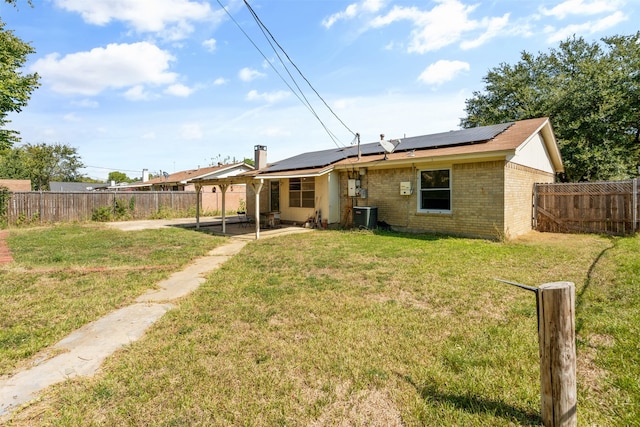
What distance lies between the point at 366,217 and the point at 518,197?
4.98m

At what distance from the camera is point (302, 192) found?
14414 millimetres

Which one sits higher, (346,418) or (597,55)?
(597,55)

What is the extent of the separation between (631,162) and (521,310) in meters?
20.0

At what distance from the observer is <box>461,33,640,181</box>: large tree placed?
55.1 ft

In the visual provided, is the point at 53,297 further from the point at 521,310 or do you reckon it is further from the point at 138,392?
the point at 521,310

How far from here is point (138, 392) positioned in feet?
8.36

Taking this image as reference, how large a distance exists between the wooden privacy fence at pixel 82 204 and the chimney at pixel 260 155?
20.2 feet

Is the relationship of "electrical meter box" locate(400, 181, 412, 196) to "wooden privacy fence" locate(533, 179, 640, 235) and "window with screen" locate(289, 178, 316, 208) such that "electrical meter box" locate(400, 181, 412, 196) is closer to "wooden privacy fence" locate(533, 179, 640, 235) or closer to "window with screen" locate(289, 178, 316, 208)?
"window with screen" locate(289, 178, 316, 208)

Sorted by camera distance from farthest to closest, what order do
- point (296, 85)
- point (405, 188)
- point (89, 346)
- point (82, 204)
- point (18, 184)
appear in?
1. point (18, 184)
2. point (82, 204)
3. point (296, 85)
4. point (405, 188)
5. point (89, 346)

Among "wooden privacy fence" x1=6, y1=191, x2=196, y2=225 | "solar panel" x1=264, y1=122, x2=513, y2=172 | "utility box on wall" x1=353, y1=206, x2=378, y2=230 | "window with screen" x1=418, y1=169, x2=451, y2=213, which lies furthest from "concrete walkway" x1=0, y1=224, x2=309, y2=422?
"wooden privacy fence" x1=6, y1=191, x2=196, y2=225

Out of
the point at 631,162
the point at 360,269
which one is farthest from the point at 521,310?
the point at 631,162

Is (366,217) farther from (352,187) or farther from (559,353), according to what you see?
(559,353)

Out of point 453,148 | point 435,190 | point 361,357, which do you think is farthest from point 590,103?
point 361,357

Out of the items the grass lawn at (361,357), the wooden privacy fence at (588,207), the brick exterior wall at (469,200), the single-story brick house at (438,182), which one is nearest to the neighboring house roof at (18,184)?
the single-story brick house at (438,182)
